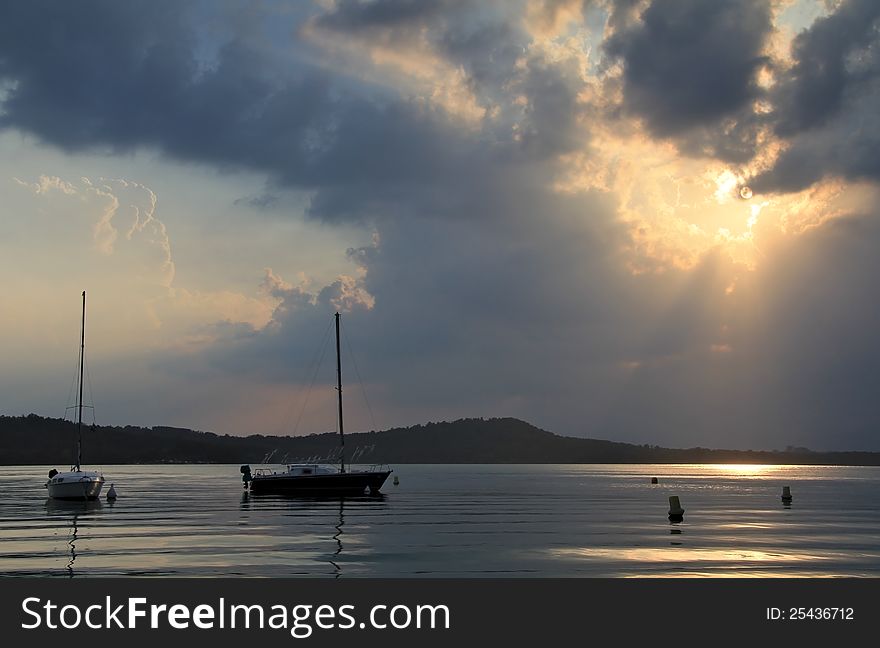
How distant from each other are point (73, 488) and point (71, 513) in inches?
558

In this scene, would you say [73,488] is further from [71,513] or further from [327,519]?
[327,519]

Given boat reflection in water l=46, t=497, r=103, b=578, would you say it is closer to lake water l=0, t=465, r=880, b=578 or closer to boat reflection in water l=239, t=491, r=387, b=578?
lake water l=0, t=465, r=880, b=578

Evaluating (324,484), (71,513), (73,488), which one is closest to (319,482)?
(324,484)

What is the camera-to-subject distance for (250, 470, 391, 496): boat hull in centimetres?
10256

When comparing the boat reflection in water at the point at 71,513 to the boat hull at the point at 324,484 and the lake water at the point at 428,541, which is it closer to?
the lake water at the point at 428,541

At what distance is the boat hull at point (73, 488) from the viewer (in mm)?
86375

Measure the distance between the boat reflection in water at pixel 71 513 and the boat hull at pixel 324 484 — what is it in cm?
2114

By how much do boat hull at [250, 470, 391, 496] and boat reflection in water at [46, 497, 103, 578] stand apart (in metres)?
21.1

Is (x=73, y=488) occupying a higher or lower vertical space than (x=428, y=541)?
higher

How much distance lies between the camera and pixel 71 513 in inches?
2879

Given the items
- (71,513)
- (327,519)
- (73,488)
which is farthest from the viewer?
(73,488)

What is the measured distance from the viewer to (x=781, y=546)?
4744 cm

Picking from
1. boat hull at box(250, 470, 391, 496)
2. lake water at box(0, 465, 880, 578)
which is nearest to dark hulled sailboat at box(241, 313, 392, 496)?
boat hull at box(250, 470, 391, 496)

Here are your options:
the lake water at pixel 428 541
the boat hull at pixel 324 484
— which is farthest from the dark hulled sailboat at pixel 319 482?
the lake water at pixel 428 541
